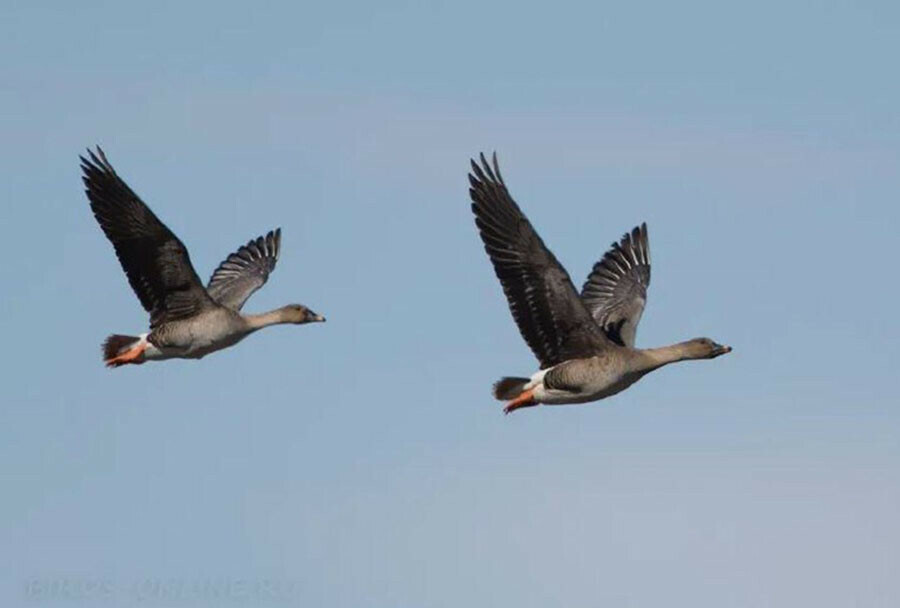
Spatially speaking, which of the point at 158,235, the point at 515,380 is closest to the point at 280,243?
the point at 158,235

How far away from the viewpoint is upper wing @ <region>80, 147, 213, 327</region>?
33.8 m

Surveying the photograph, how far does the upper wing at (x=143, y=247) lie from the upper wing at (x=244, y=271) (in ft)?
13.9

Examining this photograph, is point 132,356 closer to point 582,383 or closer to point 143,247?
point 143,247

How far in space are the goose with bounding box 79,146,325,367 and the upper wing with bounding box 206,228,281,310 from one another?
363 centimetres

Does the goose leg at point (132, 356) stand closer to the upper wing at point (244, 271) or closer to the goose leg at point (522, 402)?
the upper wing at point (244, 271)

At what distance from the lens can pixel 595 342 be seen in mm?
30562

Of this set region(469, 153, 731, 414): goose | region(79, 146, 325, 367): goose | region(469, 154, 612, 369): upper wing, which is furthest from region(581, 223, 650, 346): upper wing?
region(79, 146, 325, 367): goose

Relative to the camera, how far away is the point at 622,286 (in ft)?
117

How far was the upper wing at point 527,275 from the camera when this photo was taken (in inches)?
1179

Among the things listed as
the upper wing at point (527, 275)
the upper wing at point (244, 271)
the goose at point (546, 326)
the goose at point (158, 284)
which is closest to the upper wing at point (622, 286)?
the goose at point (546, 326)

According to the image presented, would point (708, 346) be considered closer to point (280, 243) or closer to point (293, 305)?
point (293, 305)

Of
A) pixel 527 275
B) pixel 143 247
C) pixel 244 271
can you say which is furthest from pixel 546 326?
pixel 244 271

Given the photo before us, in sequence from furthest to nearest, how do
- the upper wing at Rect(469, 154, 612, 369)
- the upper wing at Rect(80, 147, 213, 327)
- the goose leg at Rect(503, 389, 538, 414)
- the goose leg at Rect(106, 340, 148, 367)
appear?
the goose leg at Rect(106, 340, 148, 367) < the upper wing at Rect(80, 147, 213, 327) < the goose leg at Rect(503, 389, 538, 414) < the upper wing at Rect(469, 154, 612, 369)

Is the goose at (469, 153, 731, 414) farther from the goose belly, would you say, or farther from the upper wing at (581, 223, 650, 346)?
the upper wing at (581, 223, 650, 346)
